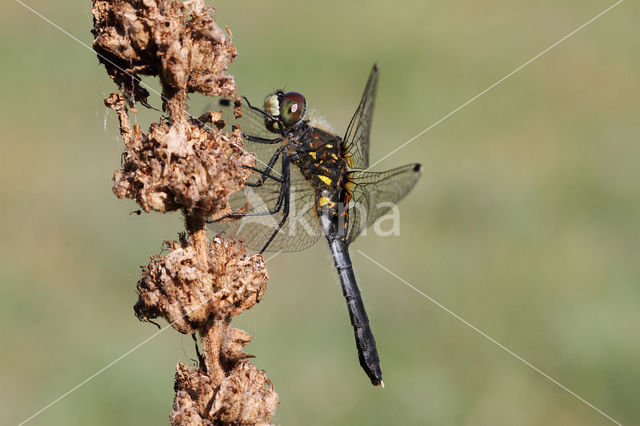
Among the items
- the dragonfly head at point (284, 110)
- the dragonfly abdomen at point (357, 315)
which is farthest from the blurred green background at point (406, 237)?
the dragonfly head at point (284, 110)

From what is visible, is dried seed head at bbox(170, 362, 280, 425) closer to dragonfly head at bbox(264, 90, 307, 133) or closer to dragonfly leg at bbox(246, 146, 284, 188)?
dragonfly leg at bbox(246, 146, 284, 188)

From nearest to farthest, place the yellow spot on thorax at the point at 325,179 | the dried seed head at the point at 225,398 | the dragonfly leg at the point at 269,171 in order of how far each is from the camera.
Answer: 1. the dried seed head at the point at 225,398
2. the dragonfly leg at the point at 269,171
3. the yellow spot on thorax at the point at 325,179

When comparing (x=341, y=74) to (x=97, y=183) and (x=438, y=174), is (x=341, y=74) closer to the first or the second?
(x=438, y=174)

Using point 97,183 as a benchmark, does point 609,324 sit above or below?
below

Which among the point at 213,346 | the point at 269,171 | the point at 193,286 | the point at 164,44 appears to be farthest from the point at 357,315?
the point at 164,44

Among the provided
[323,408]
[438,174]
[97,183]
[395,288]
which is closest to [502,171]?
[438,174]

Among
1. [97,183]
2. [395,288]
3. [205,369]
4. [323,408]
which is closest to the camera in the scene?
[205,369]

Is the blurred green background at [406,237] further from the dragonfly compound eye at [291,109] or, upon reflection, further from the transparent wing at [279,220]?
the dragonfly compound eye at [291,109]

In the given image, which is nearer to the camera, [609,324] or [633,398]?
[633,398]
